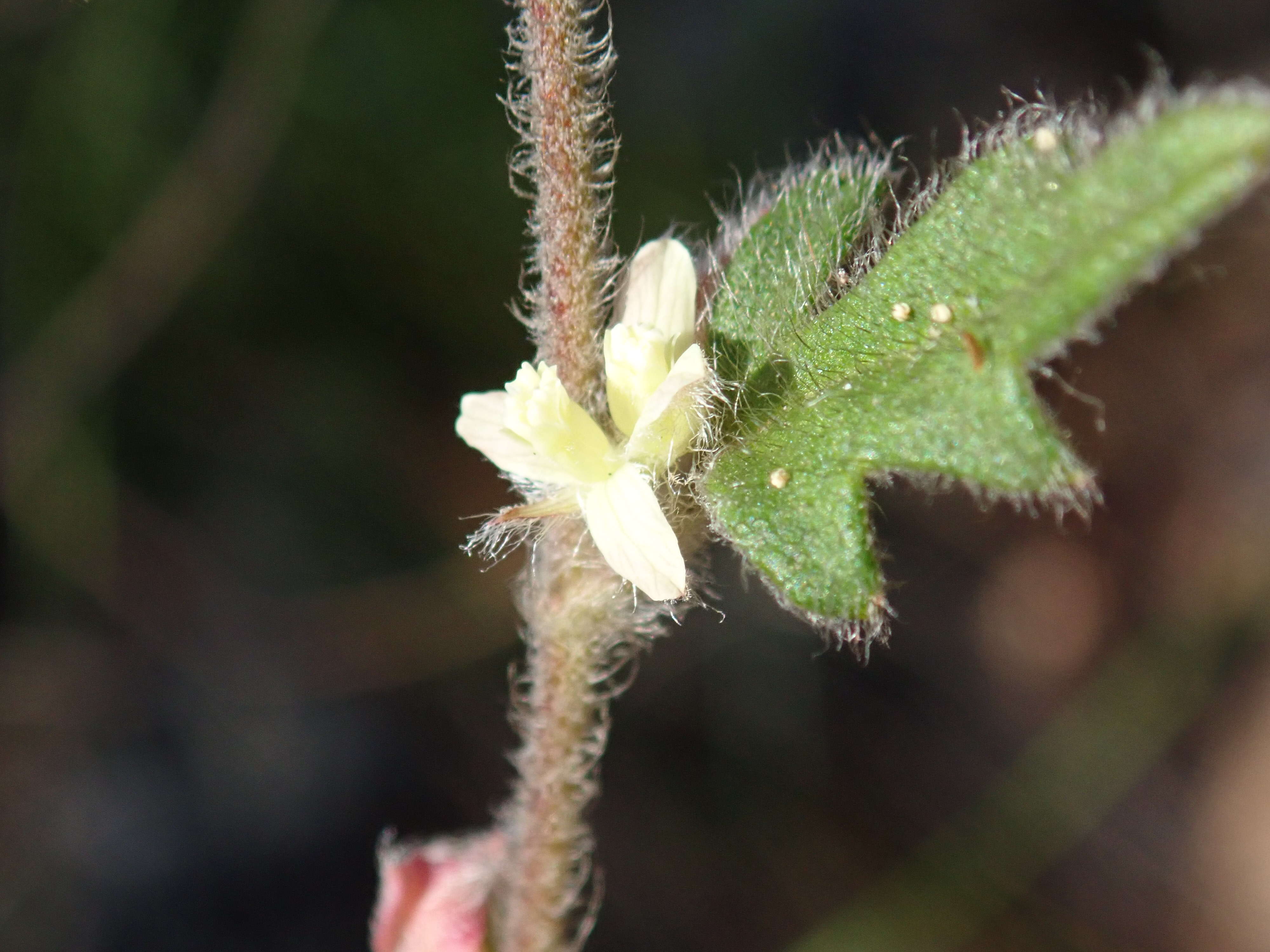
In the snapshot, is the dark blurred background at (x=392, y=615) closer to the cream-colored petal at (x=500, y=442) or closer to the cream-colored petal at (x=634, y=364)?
the cream-colored petal at (x=500, y=442)

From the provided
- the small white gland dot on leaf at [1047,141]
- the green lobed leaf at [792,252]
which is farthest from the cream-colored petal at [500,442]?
the small white gland dot on leaf at [1047,141]

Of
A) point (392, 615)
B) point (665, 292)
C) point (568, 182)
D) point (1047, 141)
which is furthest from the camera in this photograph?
point (392, 615)

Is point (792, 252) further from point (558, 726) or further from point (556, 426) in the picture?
point (558, 726)

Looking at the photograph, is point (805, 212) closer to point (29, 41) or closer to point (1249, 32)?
point (29, 41)

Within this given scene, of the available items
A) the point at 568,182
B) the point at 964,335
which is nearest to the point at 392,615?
the point at 568,182

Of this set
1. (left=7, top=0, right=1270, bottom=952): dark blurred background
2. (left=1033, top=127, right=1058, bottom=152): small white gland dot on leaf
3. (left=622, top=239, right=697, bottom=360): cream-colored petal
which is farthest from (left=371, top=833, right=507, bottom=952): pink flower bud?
(left=7, top=0, right=1270, bottom=952): dark blurred background

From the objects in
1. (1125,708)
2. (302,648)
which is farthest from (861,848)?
(302,648)
